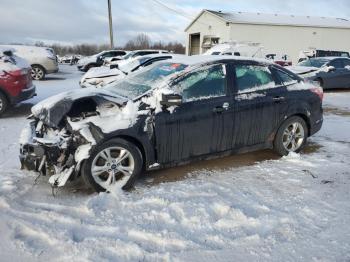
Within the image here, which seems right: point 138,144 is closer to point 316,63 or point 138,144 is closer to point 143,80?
point 143,80

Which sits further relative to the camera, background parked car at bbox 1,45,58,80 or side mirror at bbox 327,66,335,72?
background parked car at bbox 1,45,58,80

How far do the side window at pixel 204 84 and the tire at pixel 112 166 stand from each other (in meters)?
0.98

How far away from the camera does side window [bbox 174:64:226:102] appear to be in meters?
4.88

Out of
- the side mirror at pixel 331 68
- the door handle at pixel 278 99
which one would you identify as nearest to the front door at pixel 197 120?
the door handle at pixel 278 99

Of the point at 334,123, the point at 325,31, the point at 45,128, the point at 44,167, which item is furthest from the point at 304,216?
the point at 325,31

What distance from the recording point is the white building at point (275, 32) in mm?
34469

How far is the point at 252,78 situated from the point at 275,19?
33988 mm

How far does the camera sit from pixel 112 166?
174 inches

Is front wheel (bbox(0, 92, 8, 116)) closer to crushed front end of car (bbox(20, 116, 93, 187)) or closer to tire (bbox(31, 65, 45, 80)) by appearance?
crushed front end of car (bbox(20, 116, 93, 187))

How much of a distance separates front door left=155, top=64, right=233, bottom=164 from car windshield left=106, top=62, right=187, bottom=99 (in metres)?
0.33

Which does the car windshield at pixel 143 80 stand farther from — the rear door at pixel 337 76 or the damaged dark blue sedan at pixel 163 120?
the rear door at pixel 337 76

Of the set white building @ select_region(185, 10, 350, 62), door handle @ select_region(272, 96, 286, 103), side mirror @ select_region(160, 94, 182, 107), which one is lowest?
door handle @ select_region(272, 96, 286, 103)

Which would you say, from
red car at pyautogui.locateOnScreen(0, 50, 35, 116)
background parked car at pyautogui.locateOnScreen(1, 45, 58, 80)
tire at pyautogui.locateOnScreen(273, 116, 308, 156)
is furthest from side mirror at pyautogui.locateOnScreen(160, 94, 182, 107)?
background parked car at pyautogui.locateOnScreen(1, 45, 58, 80)

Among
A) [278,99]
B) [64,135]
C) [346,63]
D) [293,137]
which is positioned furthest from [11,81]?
[346,63]
